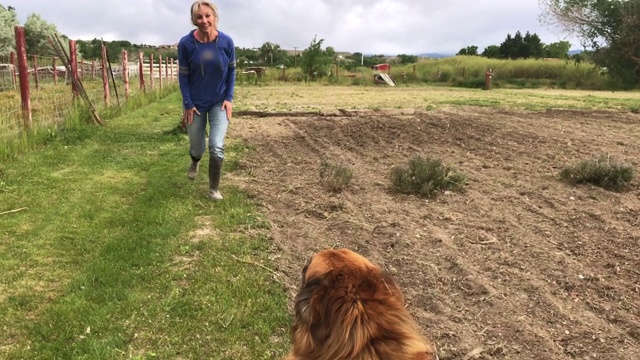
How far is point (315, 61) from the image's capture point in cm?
4603

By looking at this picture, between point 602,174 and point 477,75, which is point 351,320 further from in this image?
point 477,75

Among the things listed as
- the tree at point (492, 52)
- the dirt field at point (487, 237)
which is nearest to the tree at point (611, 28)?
the dirt field at point (487, 237)

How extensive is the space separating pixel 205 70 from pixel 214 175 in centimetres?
113

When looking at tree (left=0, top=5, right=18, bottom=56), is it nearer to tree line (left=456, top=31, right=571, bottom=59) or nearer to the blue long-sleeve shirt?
the blue long-sleeve shirt

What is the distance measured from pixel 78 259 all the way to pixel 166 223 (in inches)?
35.0

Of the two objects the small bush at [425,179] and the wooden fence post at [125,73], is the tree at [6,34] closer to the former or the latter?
the wooden fence post at [125,73]

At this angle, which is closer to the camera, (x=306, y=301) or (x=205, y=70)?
(x=306, y=301)

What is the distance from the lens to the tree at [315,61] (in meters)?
46.1

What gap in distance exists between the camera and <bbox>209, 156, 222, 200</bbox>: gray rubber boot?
5555mm

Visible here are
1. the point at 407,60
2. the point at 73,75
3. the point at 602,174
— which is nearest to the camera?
the point at 602,174

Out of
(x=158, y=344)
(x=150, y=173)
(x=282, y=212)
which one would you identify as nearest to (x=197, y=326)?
(x=158, y=344)

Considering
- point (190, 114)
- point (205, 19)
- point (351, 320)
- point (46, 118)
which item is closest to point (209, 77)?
point (190, 114)

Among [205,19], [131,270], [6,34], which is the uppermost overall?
[6,34]

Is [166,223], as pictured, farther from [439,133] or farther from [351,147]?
[439,133]
